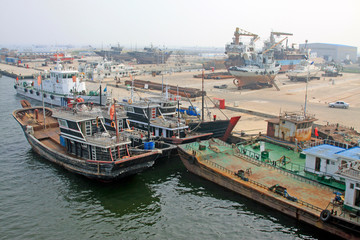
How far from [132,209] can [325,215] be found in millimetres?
12290

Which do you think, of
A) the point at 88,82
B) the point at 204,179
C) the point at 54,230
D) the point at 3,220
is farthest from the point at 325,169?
the point at 88,82

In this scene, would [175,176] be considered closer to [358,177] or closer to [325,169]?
[325,169]

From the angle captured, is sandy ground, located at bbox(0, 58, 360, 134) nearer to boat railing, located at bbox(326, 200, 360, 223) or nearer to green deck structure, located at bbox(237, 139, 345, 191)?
green deck structure, located at bbox(237, 139, 345, 191)

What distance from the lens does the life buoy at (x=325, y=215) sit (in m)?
18.4

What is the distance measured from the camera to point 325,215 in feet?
61.0

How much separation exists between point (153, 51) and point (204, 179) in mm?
145546

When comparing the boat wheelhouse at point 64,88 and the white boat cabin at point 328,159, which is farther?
the boat wheelhouse at point 64,88

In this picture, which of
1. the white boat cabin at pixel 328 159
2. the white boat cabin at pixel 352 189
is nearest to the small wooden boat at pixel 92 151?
the white boat cabin at pixel 328 159

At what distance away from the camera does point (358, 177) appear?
722 inches

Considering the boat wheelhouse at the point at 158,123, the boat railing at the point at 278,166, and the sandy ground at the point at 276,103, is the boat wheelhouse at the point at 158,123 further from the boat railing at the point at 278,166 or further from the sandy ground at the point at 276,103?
the sandy ground at the point at 276,103

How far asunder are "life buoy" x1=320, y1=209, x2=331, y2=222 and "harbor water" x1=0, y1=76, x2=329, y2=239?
3.91ft

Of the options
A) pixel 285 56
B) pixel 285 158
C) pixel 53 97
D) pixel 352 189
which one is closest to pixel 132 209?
pixel 285 158

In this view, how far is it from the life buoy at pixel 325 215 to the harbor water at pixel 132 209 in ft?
3.91

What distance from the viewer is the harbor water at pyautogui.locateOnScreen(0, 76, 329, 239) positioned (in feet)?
A: 65.1
